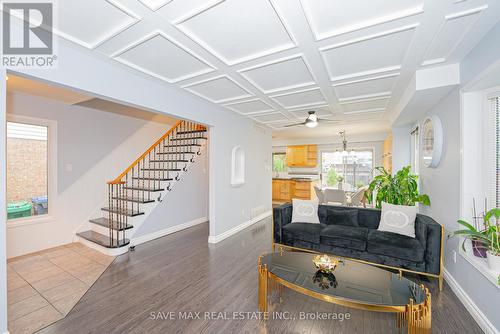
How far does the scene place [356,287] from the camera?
6.13 feet

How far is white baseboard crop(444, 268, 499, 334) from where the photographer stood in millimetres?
1856

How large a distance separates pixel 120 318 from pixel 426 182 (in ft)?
15.1

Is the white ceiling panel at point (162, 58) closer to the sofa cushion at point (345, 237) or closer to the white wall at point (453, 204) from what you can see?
the sofa cushion at point (345, 237)

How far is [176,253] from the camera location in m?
3.61

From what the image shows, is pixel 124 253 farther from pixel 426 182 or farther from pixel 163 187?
pixel 426 182

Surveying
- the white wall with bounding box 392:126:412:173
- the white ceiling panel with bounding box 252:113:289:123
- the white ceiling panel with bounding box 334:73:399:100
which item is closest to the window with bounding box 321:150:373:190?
the white wall with bounding box 392:126:412:173

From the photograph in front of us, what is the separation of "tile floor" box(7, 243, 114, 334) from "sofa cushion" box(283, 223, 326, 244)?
2750 millimetres

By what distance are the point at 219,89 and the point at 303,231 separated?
2528mm

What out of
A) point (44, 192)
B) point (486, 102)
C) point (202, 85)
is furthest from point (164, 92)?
point (486, 102)

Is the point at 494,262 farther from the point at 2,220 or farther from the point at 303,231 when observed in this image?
the point at 2,220

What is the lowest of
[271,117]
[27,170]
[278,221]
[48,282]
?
[48,282]

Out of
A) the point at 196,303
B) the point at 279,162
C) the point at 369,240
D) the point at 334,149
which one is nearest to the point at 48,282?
the point at 196,303

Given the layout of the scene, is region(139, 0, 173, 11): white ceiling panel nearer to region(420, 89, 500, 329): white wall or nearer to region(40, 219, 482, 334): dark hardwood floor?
region(40, 219, 482, 334): dark hardwood floor

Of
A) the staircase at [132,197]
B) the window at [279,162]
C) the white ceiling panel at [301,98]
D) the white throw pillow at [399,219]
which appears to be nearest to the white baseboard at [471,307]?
the white throw pillow at [399,219]
